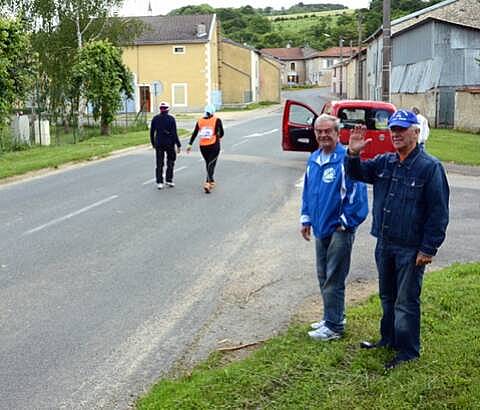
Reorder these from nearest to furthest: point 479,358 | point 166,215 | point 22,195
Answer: point 479,358 < point 166,215 < point 22,195

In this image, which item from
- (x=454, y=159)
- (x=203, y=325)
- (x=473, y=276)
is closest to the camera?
(x=203, y=325)

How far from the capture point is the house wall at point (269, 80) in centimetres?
8219

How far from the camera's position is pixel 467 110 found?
32.8 metres

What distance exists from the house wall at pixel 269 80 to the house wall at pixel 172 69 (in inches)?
Result: 780

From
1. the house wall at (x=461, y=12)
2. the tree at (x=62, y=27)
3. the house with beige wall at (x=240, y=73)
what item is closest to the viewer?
the tree at (x=62, y=27)

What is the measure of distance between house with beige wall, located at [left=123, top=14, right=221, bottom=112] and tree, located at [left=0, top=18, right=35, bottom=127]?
39.3 m

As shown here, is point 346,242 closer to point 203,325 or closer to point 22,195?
point 203,325

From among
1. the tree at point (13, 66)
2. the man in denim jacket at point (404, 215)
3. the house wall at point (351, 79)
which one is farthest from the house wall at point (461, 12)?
the man in denim jacket at point (404, 215)

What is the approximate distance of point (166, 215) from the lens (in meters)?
11.9

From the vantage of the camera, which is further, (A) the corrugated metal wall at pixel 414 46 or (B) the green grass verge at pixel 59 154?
(A) the corrugated metal wall at pixel 414 46

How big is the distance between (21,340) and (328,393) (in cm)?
281

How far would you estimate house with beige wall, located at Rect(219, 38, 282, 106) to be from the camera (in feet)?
222

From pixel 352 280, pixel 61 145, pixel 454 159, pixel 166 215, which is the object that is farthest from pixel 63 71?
pixel 352 280

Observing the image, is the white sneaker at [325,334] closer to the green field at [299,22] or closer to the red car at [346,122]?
the red car at [346,122]
